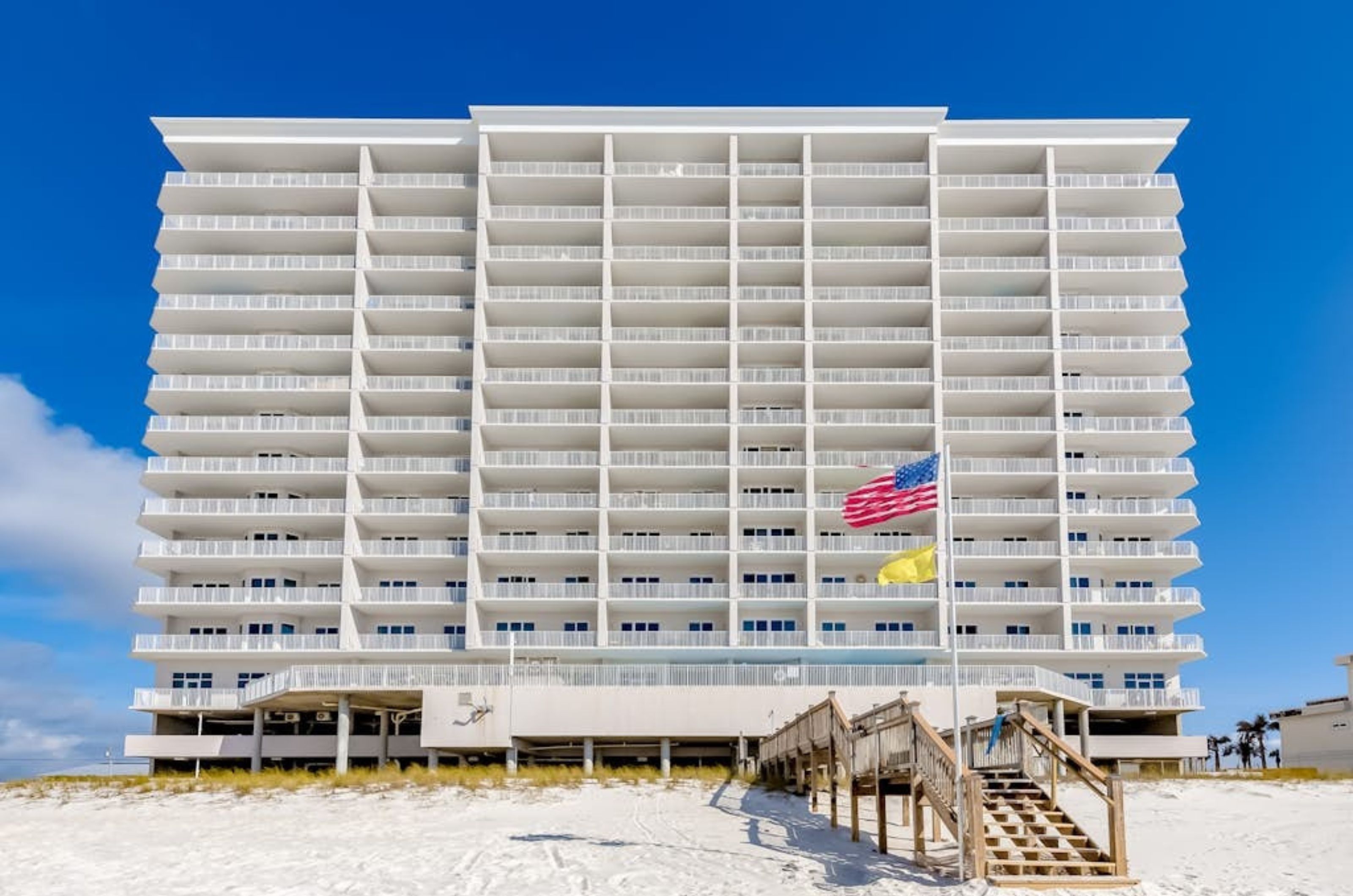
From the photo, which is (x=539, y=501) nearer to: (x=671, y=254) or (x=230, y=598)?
(x=671, y=254)

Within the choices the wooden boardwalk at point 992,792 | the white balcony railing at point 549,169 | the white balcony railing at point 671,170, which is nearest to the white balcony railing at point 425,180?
the white balcony railing at point 549,169

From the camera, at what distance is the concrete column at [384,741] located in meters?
53.5

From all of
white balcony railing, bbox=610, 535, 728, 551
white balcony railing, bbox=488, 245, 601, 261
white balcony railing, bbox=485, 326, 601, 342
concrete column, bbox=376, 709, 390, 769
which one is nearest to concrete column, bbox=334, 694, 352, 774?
concrete column, bbox=376, 709, 390, 769

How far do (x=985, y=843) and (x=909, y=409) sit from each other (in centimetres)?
4196

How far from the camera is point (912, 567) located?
2267cm

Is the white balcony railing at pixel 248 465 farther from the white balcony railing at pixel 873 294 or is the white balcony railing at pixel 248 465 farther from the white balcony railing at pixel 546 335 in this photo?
the white balcony railing at pixel 873 294

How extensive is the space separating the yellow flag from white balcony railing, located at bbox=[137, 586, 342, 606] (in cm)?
3869

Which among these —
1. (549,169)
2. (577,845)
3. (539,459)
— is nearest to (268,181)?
(549,169)

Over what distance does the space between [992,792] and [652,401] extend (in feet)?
131

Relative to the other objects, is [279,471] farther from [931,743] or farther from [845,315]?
[931,743]

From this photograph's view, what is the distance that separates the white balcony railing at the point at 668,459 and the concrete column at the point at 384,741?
14.6 metres

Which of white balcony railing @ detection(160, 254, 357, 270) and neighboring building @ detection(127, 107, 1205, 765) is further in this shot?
white balcony railing @ detection(160, 254, 357, 270)

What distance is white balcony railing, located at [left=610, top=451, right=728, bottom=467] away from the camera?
5809cm

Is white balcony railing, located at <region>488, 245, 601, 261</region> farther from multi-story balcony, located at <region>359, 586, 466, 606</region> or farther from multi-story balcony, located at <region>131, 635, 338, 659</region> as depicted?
multi-story balcony, located at <region>131, 635, 338, 659</region>
